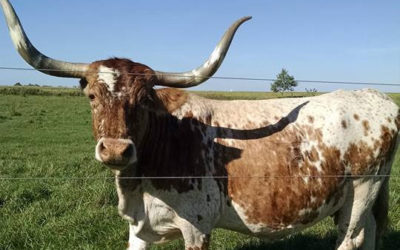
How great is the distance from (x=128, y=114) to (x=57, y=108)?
2764 cm

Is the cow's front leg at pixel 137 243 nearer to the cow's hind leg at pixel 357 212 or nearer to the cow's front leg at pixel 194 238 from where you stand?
the cow's front leg at pixel 194 238

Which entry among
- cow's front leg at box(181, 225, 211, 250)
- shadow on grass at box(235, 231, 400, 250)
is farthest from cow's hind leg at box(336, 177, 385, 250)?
cow's front leg at box(181, 225, 211, 250)

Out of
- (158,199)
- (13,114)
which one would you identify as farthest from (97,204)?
(13,114)

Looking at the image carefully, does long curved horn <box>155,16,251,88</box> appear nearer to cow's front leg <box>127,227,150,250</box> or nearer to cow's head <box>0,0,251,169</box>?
cow's head <box>0,0,251,169</box>

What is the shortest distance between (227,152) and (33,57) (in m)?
2.01

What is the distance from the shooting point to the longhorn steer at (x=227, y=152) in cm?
404

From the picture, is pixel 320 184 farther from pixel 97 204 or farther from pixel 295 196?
pixel 97 204

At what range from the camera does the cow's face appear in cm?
369

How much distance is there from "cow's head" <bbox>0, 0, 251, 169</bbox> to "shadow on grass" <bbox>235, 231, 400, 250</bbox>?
273 centimetres

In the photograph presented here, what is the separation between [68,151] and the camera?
49.1 ft

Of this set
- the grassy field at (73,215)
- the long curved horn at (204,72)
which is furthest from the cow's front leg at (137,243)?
the long curved horn at (204,72)

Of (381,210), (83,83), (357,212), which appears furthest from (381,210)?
(83,83)

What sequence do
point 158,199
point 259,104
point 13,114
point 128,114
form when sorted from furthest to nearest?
point 13,114
point 259,104
point 158,199
point 128,114

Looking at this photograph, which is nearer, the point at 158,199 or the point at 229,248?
the point at 158,199
